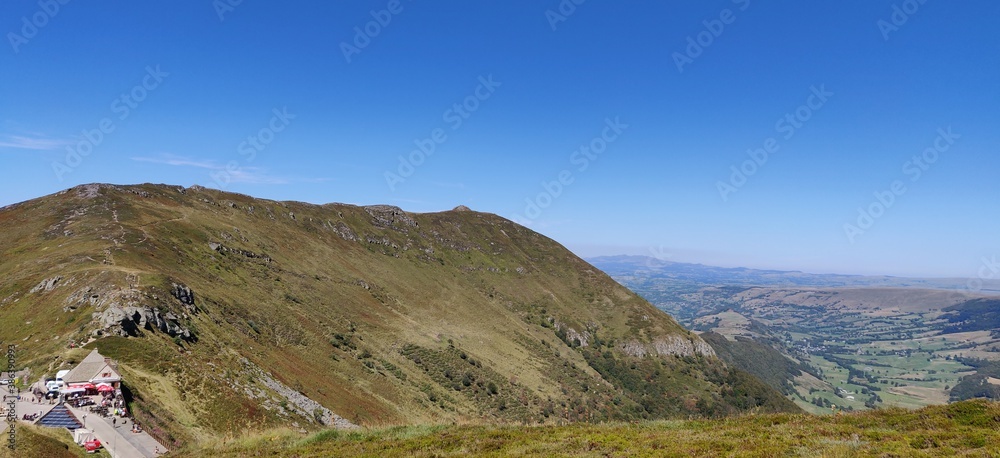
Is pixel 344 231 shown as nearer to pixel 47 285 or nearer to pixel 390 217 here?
pixel 390 217

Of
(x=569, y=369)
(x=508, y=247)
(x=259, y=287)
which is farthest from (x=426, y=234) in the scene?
(x=259, y=287)

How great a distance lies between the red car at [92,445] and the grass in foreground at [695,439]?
720 centimetres

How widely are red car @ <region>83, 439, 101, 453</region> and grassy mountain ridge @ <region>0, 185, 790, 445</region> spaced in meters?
3.76

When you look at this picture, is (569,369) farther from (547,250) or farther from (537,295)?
(547,250)

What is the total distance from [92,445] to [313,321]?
4510 centimetres

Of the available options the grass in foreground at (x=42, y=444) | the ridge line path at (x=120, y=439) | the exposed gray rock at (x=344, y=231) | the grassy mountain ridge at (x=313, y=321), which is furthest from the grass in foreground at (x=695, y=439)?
the exposed gray rock at (x=344, y=231)

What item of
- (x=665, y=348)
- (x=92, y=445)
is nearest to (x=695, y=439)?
(x=92, y=445)

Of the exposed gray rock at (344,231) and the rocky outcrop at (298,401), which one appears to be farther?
the exposed gray rock at (344,231)

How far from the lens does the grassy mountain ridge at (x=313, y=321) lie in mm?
35844

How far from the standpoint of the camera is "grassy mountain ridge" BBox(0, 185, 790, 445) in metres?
35.8

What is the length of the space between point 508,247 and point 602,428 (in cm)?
15693

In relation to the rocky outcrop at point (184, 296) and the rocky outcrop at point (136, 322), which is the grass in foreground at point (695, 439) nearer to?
the rocky outcrop at point (136, 322)

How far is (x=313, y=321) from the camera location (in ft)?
220

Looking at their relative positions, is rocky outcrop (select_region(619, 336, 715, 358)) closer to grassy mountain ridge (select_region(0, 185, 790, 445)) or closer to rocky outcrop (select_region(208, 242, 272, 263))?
grassy mountain ridge (select_region(0, 185, 790, 445))
